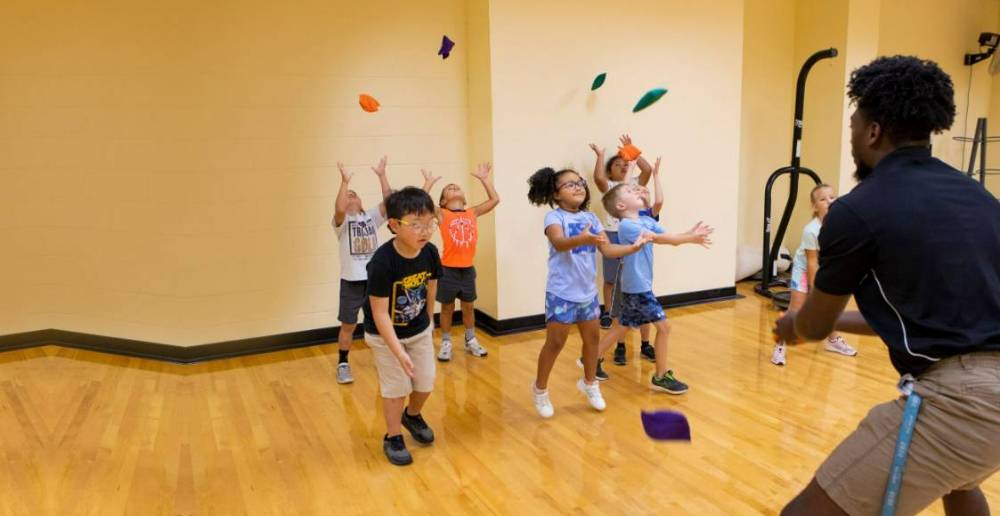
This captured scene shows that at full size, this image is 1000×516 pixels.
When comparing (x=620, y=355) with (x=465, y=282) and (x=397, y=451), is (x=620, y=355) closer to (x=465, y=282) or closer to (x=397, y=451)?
(x=465, y=282)

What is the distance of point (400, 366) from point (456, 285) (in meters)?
1.65

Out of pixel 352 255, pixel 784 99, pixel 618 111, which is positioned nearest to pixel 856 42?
pixel 784 99

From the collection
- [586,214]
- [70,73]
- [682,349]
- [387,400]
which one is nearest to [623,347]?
[682,349]

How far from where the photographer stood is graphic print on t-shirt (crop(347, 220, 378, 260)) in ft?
13.9

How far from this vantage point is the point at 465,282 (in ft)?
15.3

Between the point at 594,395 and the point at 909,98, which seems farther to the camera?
the point at 594,395

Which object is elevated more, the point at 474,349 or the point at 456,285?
the point at 456,285

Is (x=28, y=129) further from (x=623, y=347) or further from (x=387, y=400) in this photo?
→ (x=623, y=347)

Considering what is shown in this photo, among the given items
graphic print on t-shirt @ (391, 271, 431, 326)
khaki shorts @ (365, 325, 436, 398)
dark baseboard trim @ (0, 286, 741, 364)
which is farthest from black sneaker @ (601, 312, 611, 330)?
graphic print on t-shirt @ (391, 271, 431, 326)

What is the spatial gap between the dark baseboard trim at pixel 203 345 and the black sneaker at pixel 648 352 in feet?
3.24

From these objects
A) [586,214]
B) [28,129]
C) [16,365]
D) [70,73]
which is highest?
[70,73]

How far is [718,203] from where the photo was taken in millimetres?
5973

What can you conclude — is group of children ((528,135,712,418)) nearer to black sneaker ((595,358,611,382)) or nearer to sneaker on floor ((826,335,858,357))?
black sneaker ((595,358,611,382))

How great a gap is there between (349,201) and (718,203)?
3.37 m
